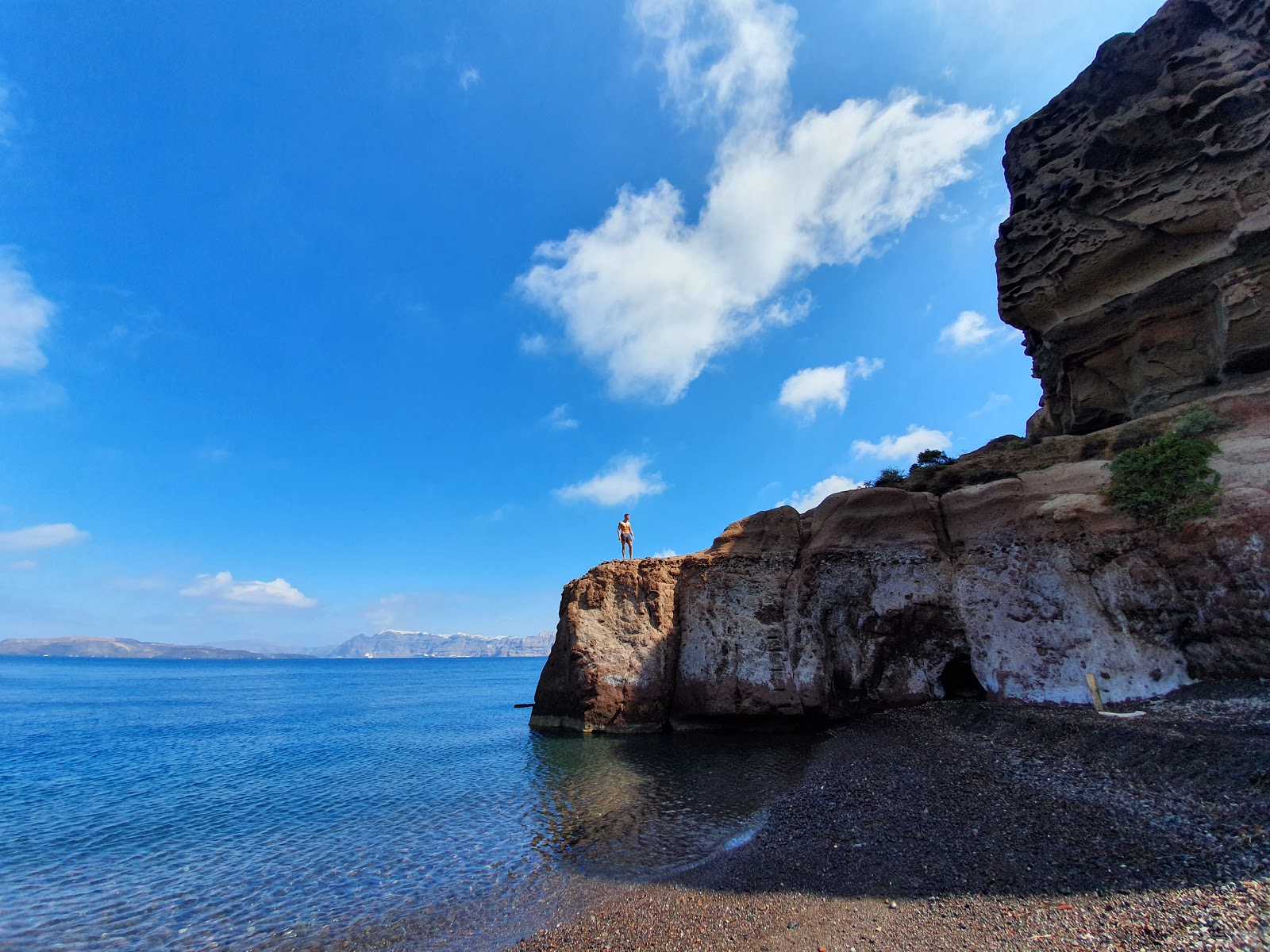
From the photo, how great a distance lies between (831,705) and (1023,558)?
8.38m

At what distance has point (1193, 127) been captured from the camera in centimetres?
1956

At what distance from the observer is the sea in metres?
9.11

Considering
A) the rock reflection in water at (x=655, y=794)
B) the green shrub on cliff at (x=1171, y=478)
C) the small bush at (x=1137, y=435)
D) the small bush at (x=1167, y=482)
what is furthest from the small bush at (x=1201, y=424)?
the rock reflection in water at (x=655, y=794)

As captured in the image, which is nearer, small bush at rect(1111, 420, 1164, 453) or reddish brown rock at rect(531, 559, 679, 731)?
small bush at rect(1111, 420, 1164, 453)

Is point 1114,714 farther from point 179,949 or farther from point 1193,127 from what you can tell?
point 1193,127

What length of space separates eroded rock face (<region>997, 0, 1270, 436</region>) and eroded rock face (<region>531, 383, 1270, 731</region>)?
3825 mm

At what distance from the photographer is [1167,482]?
15445 millimetres

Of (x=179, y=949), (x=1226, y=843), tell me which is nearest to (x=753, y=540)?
(x=1226, y=843)

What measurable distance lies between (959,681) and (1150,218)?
58.9ft

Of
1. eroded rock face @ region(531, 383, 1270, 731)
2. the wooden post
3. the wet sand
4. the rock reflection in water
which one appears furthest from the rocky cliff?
the wet sand

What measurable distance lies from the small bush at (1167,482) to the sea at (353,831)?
39.9ft

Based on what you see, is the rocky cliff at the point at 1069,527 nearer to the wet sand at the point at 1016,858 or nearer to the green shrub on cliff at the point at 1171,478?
the green shrub on cliff at the point at 1171,478

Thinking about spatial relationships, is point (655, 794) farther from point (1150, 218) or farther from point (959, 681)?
point (1150, 218)

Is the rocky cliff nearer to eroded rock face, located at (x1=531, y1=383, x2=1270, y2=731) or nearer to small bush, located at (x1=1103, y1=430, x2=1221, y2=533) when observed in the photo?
eroded rock face, located at (x1=531, y1=383, x2=1270, y2=731)
